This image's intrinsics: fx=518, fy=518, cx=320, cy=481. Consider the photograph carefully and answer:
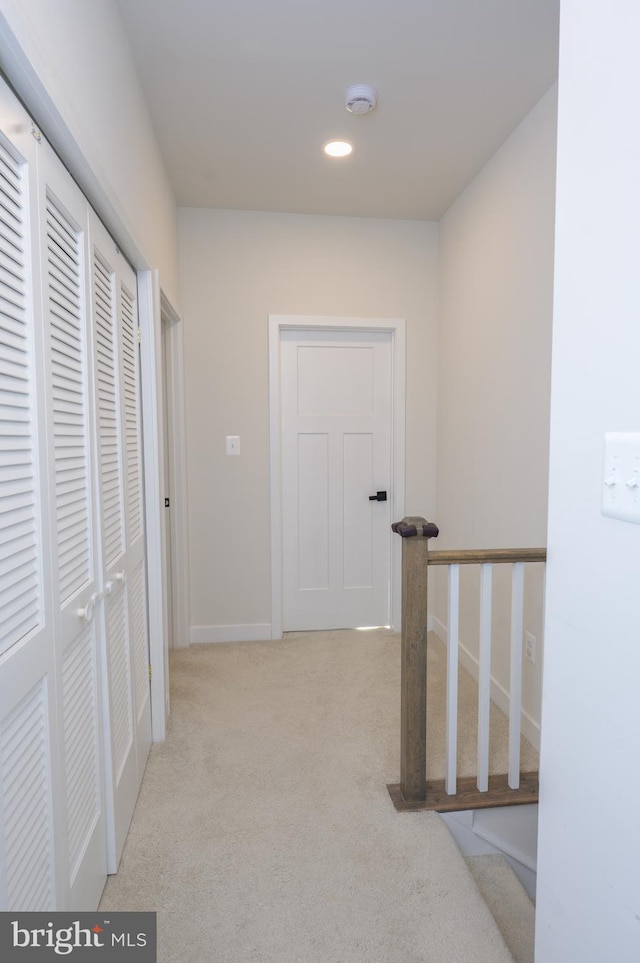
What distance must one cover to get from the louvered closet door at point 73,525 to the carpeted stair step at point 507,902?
3.97 ft

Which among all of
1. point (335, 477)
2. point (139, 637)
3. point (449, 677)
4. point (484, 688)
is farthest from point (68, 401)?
point (335, 477)

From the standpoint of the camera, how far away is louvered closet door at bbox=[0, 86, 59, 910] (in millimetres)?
881

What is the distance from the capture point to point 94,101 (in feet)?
4.39

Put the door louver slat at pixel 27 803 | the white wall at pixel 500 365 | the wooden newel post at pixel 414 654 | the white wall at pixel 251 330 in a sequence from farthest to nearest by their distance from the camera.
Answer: the white wall at pixel 251 330 < the white wall at pixel 500 365 < the wooden newel post at pixel 414 654 < the door louver slat at pixel 27 803

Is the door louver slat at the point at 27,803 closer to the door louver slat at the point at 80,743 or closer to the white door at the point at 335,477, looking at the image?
the door louver slat at the point at 80,743

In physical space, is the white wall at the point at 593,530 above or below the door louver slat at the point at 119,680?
above

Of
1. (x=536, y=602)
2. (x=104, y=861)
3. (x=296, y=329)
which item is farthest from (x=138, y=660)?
(x=296, y=329)

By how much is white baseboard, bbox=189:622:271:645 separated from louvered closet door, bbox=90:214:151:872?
116 cm

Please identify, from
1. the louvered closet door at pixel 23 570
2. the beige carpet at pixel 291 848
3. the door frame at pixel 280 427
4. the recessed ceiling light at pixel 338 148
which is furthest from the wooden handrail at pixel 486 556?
the recessed ceiling light at pixel 338 148

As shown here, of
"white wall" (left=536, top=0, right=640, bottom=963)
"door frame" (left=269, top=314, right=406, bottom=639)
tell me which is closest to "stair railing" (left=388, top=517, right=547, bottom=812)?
"white wall" (left=536, top=0, right=640, bottom=963)

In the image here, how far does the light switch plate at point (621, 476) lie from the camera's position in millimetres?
747

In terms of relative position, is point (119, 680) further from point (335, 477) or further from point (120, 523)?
point (335, 477)

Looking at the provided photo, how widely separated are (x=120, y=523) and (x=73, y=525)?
445 millimetres

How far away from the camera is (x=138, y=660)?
194 centimetres
